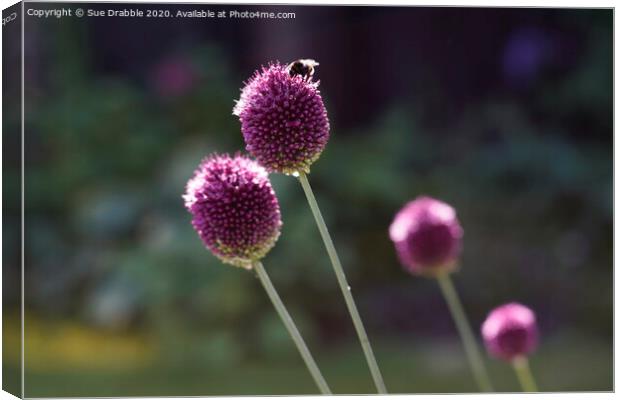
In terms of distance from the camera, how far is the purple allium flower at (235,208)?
2.21m

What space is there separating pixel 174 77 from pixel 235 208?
2.19 metres

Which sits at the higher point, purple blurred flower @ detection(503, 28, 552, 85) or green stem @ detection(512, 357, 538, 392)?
purple blurred flower @ detection(503, 28, 552, 85)

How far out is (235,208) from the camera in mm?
2211

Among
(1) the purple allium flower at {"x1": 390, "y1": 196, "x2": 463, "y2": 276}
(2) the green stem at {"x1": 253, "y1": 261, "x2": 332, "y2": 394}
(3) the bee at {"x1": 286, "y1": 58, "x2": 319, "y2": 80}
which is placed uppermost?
(3) the bee at {"x1": 286, "y1": 58, "x2": 319, "y2": 80}

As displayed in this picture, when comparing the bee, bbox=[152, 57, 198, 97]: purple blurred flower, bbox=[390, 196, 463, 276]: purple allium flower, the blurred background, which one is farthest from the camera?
bbox=[152, 57, 198, 97]: purple blurred flower

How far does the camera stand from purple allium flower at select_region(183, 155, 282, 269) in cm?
221

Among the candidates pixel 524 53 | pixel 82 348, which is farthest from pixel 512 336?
pixel 82 348

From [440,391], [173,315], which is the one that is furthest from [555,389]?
[173,315]

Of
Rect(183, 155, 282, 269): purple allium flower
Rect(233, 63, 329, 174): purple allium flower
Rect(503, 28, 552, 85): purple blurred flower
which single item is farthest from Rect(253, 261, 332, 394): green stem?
Rect(503, 28, 552, 85): purple blurred flower

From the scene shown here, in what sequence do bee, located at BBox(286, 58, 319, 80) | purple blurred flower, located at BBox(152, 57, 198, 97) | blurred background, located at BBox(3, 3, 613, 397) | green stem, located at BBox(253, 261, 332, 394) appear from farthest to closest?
purple blurred flower, located at BBox(152, 57, 198, 97) < blurred background, located at BBox(3, 3, 613, 397) < bee, located at BBox(286, 58, 319, 80) < green stem, located at BBox(253, 261, 332, 394)

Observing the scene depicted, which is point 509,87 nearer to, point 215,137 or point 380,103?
point 380,103

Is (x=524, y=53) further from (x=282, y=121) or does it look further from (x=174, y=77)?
(x=282, y=121)

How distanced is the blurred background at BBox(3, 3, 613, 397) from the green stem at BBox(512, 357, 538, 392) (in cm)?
7

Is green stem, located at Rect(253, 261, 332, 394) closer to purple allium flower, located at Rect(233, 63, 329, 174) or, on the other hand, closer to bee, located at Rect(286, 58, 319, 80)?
purple allium flower, located at Rect(233, 63, 329, 174)
